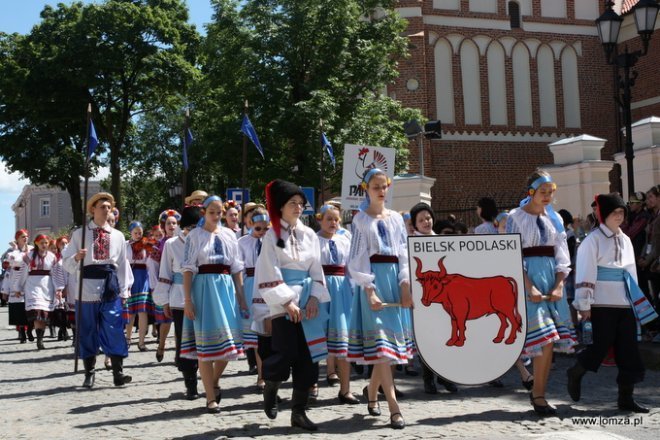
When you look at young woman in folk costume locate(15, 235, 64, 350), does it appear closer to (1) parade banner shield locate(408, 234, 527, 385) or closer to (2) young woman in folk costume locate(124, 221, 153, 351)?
(2) young woman in folk costume locate(124, 221, 153, 351)

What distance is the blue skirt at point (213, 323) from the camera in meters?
8.37

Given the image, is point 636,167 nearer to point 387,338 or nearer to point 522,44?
point 387,338

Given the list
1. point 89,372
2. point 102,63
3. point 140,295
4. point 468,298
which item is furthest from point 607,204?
point 102,63

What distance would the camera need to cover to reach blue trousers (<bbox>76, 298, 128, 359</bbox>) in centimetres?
1020

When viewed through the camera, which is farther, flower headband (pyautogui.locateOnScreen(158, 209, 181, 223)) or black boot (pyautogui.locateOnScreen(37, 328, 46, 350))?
black boot (pyautogui.locateOnScreen(37, 328, 46, 350))

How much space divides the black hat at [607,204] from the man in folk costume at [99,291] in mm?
5453

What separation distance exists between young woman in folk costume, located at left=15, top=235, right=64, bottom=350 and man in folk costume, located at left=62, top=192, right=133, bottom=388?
7195 mm

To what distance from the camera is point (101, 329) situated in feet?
33.6

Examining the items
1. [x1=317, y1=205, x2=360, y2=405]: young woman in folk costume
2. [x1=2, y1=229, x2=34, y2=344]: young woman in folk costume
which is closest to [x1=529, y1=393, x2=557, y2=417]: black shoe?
[x1=317, y1=205, x2=360, y2=405]: young woman in folk costume

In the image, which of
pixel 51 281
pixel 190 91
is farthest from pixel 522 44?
pixel 51 281

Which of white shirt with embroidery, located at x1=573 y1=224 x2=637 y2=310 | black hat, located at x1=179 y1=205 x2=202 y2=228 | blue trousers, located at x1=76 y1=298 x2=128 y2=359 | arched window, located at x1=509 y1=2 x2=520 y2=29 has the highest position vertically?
arched window, located at x1=509 y1=2 x2=520 y2=29

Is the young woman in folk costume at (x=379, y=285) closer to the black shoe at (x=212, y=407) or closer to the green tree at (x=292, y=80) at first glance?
the black shoe at (x=212, y=407)

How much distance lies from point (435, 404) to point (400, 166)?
20.6m

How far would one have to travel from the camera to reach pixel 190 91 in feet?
103
